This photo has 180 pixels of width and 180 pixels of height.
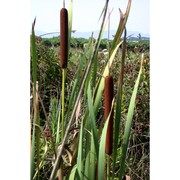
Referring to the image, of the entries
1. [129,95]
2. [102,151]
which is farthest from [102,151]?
[129,95]

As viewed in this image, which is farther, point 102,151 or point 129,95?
point 129,95

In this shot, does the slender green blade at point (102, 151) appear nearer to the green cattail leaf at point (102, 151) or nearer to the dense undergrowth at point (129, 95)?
the green cattail leaf at point (102, 151)

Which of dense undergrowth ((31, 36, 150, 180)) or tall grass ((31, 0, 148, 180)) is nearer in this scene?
tall grass ((31, 0, 148, 180))

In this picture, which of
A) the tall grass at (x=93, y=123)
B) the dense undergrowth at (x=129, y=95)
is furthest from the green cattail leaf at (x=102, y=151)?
the dense undergrowth at (x=129, y=95)

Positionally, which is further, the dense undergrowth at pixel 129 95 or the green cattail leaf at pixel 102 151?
the dense undergrowth at pixel 129 95

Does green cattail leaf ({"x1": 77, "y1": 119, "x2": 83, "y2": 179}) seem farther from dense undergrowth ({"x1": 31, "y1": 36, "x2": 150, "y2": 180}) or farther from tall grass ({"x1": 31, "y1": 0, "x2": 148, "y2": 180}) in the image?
dense undergrowth ({"x1": 31, "y1": 36, "x2": 150, "y2": 180})

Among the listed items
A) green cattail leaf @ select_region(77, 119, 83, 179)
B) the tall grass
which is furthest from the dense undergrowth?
green cattail leaf @ select_region(77, 119, 83, 179)

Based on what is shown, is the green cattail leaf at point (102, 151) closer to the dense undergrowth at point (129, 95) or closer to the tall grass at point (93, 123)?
the tall grass at point (93, 123)

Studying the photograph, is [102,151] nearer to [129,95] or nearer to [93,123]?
[93,123]

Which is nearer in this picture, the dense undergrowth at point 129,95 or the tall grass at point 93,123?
the tall grass at point 93,123

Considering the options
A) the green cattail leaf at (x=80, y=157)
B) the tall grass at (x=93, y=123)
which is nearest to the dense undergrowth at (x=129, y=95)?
the tall grass at (x=93, y=123)

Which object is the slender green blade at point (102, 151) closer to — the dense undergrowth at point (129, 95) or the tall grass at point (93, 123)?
the tall grass at point (93, 123)
